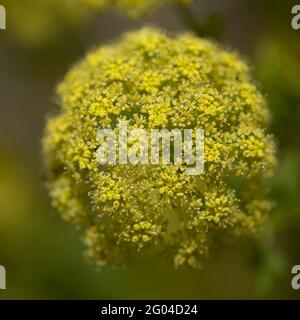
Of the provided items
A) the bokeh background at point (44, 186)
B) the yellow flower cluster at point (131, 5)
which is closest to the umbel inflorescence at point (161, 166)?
the yellow flower cluster at point (131, 5)

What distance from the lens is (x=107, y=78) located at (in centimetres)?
361

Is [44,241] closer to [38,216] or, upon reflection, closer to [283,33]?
[38,216]

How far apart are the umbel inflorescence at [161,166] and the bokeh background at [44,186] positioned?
0.78 m

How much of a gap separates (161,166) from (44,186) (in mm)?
2722

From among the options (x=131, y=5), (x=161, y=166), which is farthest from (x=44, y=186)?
(x=161, y=166)

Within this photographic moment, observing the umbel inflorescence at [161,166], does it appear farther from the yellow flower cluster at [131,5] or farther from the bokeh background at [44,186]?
the bokeh background at [44,186]

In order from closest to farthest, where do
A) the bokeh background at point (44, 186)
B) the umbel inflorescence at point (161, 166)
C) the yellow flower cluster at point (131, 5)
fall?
1. the umbel inflorescence at point (161, 166)
2. the yellow flower cluster at point (131, 5)
3. the bokeh background at point (44, 186)

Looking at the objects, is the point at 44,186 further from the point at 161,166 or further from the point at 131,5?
the point at 161,166

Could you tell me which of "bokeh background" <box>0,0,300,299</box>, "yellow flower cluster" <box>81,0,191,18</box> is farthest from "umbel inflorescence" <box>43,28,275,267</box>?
"bokeh background" <box>0,0,300,299</box>

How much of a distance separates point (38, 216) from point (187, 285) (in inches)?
70.9

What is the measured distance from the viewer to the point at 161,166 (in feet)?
10.6

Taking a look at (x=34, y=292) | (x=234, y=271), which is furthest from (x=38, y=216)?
(x=234, y=271)

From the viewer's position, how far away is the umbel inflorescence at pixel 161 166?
3291 mm
